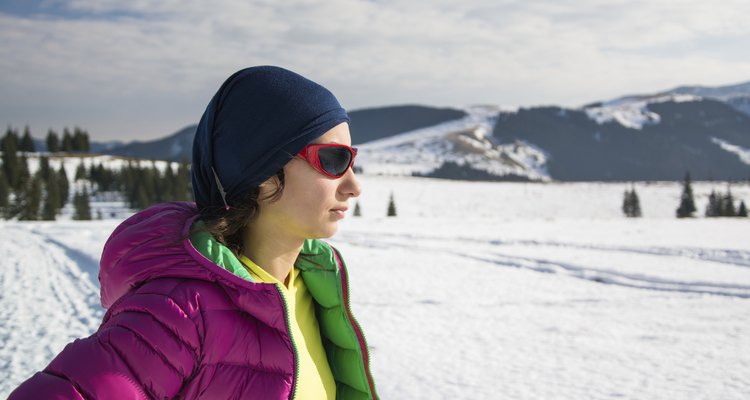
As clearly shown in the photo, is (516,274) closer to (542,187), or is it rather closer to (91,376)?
(91,376)

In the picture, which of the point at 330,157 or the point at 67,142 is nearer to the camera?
the point at 330,157

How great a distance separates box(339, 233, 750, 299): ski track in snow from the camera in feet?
35.2

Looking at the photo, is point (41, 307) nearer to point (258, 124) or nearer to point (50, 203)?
point (258, 124)

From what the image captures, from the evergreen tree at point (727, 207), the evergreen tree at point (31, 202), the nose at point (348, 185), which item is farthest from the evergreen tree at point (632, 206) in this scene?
the nose at point (348, 185)

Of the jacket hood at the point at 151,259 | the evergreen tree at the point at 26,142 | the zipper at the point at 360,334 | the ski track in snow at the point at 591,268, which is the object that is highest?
the evergreen tree at the point at 26,142

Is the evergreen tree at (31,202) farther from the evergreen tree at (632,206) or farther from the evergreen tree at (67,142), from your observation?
the evergreen tree at (632,206)

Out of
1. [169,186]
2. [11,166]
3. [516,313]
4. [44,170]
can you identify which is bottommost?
[516,313]

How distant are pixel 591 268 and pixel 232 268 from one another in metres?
12.9

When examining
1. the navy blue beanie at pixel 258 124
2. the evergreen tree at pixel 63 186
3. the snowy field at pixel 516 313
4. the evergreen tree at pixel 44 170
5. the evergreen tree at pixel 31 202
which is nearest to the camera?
the navy blue beanie at pixel 258 124

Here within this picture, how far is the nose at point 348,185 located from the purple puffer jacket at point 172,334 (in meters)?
0.38

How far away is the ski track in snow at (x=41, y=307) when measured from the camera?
5414 millimetres

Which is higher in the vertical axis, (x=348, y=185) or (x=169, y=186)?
(x=169, y=186)

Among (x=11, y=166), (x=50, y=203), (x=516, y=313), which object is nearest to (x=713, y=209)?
(x=516, y=313)

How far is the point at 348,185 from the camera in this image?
1.63 metres
